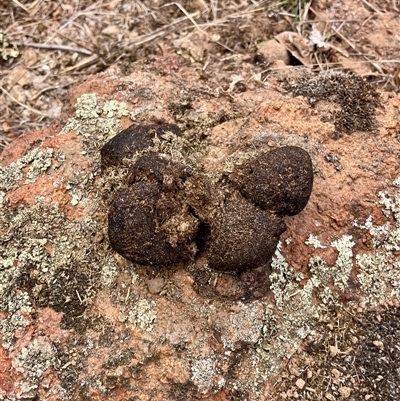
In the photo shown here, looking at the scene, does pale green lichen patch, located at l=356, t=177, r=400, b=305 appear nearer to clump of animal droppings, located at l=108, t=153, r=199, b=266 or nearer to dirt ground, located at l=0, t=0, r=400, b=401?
clump of animal droppings, located at l=108, t=153, r=199, b=266

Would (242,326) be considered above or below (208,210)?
below

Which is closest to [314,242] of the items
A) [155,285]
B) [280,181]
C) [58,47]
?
[280,181]

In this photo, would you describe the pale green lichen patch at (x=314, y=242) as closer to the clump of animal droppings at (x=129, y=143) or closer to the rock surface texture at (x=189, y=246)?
the rock surface texture at (x=189, y=246)

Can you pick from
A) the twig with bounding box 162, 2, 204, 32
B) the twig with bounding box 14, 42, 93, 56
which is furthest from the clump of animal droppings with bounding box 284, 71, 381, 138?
the twig with bounding box 14, 42, 93, 56

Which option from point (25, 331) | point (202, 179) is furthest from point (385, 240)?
point (25, 331)

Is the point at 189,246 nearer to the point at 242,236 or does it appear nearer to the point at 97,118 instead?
the point at 242,236

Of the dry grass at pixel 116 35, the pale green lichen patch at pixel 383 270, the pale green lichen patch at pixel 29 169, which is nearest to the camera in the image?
the pale green lichen patch at pixel 383 270

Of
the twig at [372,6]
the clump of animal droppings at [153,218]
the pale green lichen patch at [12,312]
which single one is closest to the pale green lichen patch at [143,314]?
the clump of animal droppings at [153,218]
